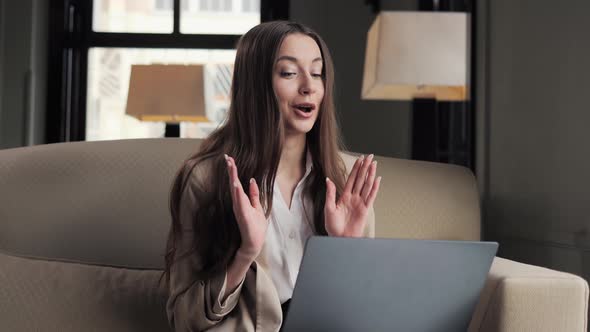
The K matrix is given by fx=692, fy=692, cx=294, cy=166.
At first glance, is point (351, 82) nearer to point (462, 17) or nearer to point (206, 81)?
point (206, 81)

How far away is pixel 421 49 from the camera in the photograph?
2309 millimetres

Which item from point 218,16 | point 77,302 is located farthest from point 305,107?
point 218,16

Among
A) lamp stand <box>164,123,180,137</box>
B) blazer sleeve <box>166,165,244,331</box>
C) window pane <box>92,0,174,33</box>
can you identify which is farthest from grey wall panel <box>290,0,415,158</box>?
blazer sleeve <box>166,165,244,331</box>

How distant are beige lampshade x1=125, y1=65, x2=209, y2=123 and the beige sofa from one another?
1.45 metres

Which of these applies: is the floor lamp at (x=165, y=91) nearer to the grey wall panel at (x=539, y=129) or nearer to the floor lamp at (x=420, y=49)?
the floor lamp at (x=420, y=49)

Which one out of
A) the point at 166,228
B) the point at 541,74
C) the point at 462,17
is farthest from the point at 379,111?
the point at 166,228

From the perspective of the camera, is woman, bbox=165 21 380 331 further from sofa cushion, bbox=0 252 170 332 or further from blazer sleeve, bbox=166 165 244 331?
sofa cushion, bbox=0 252 170 332

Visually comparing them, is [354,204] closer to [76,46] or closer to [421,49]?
[421,49]

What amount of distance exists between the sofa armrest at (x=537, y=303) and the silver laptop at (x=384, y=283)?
139 millimetres

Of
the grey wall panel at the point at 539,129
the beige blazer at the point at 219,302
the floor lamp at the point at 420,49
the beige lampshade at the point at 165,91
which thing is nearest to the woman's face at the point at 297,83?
the beige blazer at the point at 219,302

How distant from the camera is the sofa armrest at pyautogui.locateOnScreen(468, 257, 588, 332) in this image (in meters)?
1.12

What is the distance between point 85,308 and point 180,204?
41 cm

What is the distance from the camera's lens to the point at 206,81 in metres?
3.26

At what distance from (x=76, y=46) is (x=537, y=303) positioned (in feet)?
13.3
